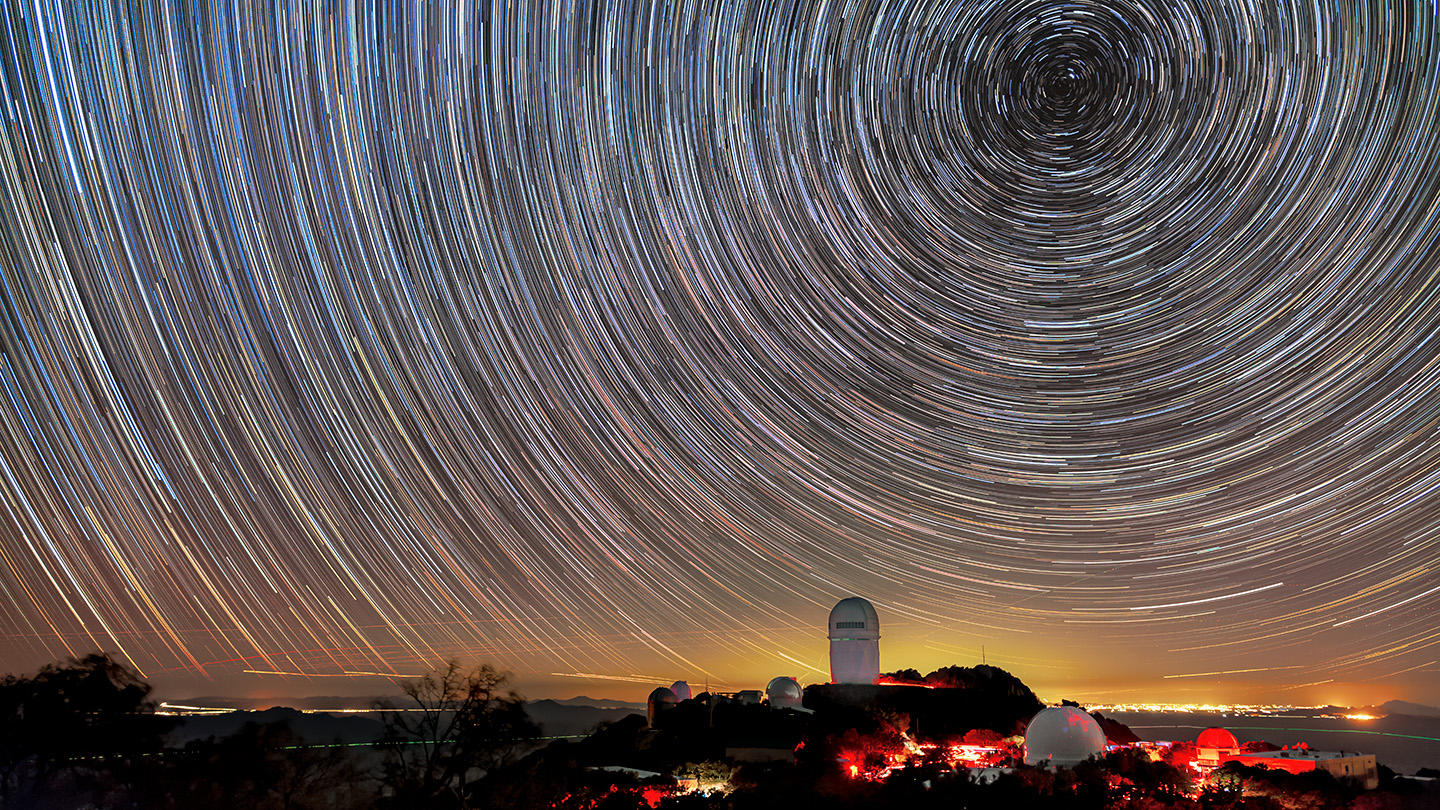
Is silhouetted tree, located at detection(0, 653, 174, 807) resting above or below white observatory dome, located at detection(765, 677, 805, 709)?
below

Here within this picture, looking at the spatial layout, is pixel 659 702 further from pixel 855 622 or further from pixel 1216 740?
pixel 1216 740

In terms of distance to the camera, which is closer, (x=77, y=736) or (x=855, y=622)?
(x=77, y=736)

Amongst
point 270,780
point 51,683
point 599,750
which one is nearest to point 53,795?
point 51,683

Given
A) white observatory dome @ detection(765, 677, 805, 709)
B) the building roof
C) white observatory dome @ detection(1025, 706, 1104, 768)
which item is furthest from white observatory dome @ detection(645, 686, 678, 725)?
the building roof

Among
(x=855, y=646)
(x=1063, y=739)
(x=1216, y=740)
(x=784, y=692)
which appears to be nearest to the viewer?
(x=1063, y=739)

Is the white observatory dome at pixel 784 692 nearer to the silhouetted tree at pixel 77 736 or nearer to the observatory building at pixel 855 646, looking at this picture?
the observatory building at pixel 855 646

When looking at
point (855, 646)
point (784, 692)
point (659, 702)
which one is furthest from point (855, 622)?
point (659, 702)

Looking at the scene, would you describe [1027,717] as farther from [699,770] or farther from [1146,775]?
[699,770]

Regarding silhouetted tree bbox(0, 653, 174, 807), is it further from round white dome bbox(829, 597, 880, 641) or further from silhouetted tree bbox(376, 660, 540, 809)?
round white dome bbox(829, 597, 880, 641)
